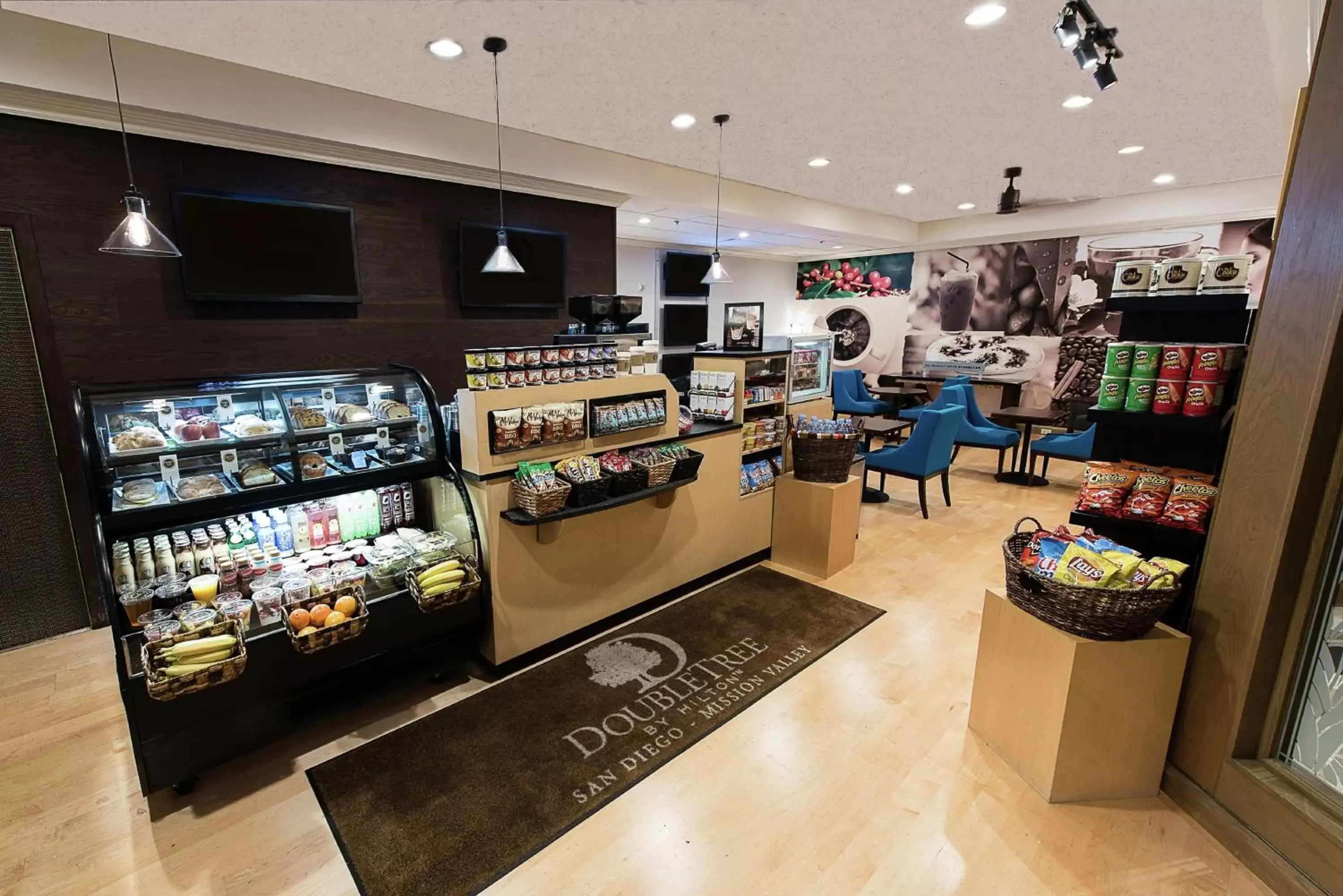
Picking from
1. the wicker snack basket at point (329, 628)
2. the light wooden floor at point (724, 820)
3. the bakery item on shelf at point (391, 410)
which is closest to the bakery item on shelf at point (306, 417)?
the bakery item on shelf at point (391, 410)

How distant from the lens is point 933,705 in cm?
260

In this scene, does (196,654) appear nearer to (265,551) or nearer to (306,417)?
(265,551)

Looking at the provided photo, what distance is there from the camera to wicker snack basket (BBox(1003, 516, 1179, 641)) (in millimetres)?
1840

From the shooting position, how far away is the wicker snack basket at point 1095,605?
184 centimetres

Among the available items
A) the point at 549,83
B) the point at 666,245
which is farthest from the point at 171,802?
the point at 666,245

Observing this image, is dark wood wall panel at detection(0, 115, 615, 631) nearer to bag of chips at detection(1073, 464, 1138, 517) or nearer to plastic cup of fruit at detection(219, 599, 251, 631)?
plastic cup of fruit at detection(219, 599, 251, 631)

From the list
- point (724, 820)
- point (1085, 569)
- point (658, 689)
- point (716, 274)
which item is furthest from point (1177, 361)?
point (716, 274)

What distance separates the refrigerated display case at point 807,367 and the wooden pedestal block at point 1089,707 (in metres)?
2.28

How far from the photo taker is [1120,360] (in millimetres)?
2223

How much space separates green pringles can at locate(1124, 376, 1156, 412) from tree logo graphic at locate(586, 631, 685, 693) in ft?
7.23

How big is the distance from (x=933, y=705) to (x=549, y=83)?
376cm

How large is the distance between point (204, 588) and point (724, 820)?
2.07m

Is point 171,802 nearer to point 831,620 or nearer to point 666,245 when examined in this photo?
point 831,620

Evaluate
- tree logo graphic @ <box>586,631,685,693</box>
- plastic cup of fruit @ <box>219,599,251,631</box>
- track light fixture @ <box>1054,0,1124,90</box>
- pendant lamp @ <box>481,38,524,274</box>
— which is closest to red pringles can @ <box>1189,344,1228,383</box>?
track light fixture @ <box>1054,0,1124,90</box>
